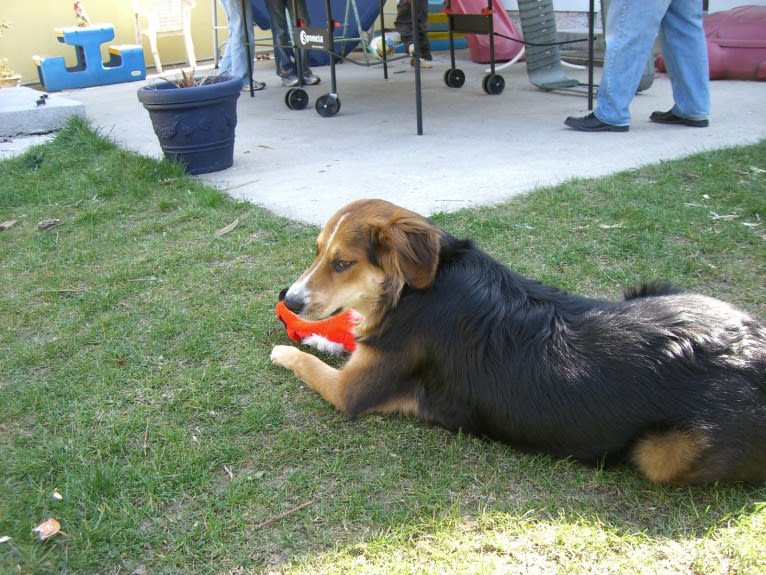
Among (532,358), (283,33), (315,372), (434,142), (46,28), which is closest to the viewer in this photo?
(532,358)

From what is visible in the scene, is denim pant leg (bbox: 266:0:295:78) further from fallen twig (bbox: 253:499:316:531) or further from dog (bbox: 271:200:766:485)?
fallen twig (bbox: 253:499:316:531)

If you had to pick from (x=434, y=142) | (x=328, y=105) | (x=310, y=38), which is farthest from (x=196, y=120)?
(x=310, y=38)

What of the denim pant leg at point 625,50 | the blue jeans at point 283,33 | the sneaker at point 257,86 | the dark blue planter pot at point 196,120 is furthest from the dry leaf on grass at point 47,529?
the sneaker at point 257,86

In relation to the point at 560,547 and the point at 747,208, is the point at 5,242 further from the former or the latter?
the point at 747,208

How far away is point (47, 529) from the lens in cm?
229

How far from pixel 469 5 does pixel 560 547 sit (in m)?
9.98

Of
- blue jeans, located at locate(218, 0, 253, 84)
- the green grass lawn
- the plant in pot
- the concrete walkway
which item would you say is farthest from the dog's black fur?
the plant in pot

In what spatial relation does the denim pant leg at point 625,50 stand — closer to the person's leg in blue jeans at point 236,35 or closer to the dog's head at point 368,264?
the dog's head at point 368,264

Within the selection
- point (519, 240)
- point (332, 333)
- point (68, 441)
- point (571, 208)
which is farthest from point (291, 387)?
point (571, 208)

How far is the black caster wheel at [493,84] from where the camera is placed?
8562mm

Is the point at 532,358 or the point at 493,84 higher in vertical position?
the point at 493,84

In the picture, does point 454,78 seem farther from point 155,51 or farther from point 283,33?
point 155,51

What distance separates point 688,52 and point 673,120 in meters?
0.66

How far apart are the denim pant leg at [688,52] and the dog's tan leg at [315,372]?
4830 mm
